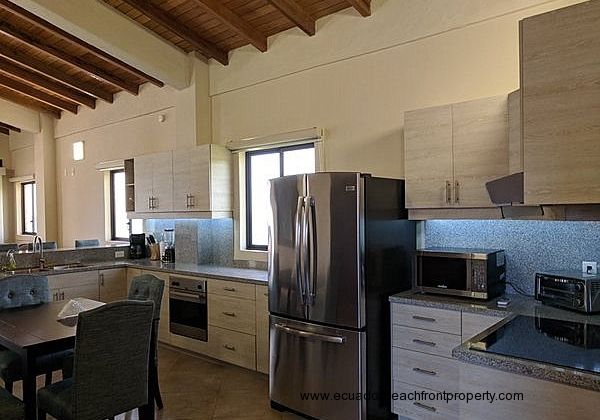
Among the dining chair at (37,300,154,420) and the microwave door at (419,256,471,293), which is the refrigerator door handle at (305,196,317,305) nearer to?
the microwave door at (419,256,471,293)

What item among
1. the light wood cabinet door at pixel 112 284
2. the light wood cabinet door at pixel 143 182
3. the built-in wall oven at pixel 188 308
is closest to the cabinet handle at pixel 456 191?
the built-in wall oven at pixel 188 308

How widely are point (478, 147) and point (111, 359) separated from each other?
2506 mm

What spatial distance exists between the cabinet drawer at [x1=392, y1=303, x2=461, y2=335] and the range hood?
32.2 inches

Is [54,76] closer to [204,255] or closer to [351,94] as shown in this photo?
[204,255]

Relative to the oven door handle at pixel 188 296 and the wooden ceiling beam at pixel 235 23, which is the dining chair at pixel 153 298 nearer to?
the oven door handle at pixel 188 296

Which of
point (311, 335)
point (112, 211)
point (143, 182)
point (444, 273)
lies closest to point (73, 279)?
point (143, 182)

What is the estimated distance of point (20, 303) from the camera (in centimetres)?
337

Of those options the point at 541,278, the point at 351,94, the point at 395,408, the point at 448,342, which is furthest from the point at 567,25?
the point at 395,408

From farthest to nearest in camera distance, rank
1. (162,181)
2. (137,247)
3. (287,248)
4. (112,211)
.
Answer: (112,211)
(137,247)
(162,181)
(287,248)

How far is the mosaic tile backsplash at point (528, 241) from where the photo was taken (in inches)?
109

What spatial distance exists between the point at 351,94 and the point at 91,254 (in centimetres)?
389

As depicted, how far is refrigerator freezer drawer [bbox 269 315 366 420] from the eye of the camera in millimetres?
2873

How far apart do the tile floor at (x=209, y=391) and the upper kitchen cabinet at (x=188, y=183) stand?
60.0 inches

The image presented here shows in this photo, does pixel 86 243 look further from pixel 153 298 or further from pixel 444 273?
pixel 444 273
